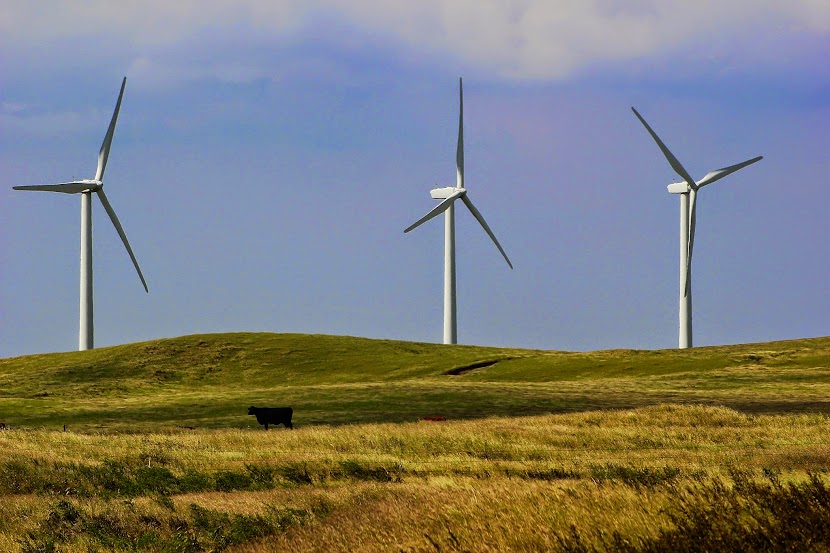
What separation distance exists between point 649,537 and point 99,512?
11.8 metres

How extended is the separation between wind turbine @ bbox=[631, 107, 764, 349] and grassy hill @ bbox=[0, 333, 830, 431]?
4.16m

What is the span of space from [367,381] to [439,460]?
177 feet

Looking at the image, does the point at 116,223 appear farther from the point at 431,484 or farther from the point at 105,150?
the point at 431,484

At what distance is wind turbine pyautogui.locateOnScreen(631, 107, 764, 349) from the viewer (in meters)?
88.3

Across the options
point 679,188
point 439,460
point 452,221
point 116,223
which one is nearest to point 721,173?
point 679,188

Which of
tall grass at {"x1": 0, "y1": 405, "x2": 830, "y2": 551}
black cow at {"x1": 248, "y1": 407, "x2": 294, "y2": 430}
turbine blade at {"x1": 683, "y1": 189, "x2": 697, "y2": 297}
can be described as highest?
turbine blade at {"x1": 683, "y1": 189, "x2": 697, "y2": 297}

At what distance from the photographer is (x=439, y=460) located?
99.6 ft

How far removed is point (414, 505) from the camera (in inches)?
709

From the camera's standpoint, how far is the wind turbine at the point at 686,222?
88312 mm

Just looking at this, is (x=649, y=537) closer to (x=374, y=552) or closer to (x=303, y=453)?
(x=374, y=552)

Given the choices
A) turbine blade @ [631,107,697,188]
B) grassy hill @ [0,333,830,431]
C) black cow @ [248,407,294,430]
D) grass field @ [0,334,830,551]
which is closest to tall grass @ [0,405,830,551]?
grass field @ [0,334,830,551]

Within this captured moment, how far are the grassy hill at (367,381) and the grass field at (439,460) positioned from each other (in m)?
0.37

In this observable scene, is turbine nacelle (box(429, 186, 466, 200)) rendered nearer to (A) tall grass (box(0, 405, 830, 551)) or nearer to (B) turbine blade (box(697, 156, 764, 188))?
(B) turbine blade (box(697, 156, 764, 188))

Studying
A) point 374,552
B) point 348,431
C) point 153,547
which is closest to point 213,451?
point 348,431
